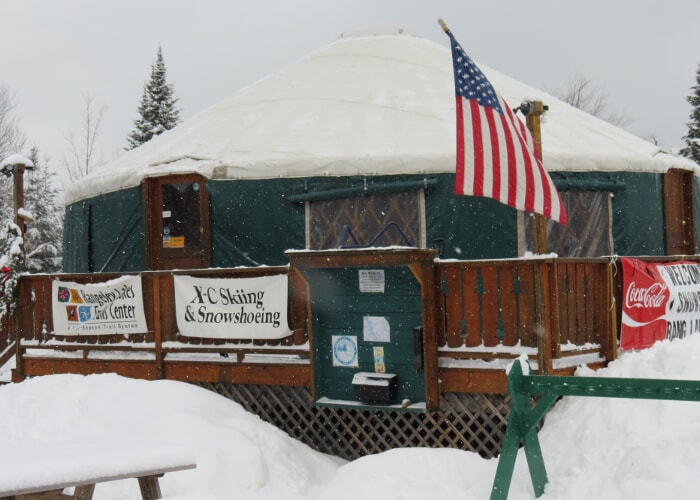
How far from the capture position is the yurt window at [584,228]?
8367mm

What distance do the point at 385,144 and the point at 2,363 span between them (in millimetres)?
5466

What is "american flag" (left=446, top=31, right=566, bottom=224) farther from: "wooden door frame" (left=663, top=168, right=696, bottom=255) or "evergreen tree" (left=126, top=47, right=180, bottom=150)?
"evergreen tree" (left=126, top=47, right=180, bottom=150)

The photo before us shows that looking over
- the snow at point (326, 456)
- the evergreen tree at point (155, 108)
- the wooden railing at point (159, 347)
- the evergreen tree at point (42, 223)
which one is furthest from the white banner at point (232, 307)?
the evergreen tree at point (155, 108)

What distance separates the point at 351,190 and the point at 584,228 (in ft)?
9.19

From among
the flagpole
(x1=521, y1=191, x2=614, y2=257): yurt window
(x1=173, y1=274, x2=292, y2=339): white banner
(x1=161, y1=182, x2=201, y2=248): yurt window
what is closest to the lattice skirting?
(x1=173, y1=274, x2=292, y2=339): white banner

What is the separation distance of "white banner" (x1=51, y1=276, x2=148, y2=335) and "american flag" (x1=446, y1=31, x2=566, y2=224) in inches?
133

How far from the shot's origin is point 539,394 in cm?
392

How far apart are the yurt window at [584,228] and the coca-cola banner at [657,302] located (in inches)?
72.9

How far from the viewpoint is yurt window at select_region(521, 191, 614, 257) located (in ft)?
27.5

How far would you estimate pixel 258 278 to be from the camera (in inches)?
245

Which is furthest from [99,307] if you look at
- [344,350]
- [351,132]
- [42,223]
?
[42,223]

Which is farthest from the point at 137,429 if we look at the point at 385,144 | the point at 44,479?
the point at 385,144

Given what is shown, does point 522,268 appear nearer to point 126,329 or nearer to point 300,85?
point 126,329

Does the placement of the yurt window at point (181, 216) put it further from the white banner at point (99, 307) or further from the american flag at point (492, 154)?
the american flag at point (492, 154)
